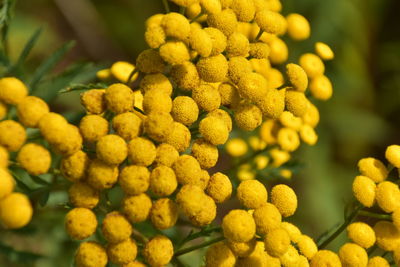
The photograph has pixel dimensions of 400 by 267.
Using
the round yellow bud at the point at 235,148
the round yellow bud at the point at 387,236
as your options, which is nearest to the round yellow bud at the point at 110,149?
the round yellow bud at the point at 387,236

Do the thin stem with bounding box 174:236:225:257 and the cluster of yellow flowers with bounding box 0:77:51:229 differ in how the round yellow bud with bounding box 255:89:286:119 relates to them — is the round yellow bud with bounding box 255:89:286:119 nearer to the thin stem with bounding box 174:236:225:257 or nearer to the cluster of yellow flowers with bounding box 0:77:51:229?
the thin stem with bounding box 174:236:225:257

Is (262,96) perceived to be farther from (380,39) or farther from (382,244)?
→ (380,39)

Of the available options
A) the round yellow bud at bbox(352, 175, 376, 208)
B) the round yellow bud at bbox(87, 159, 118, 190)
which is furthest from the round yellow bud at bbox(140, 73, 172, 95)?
the round yellow bud at bbox(352, 175, 376, 208)

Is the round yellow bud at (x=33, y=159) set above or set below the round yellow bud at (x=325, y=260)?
above

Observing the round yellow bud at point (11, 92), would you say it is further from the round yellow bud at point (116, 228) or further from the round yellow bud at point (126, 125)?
the round yellow bud at point (116, 228)

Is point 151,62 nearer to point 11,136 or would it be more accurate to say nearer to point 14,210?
point 11,136

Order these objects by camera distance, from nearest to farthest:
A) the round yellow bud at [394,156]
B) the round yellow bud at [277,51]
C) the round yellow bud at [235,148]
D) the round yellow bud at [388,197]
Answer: the round yellow bud at [388,197]
the round yellow bud at [394,156]
the round yellow bud at [277,51]
the round yellow bud at [235,148]
